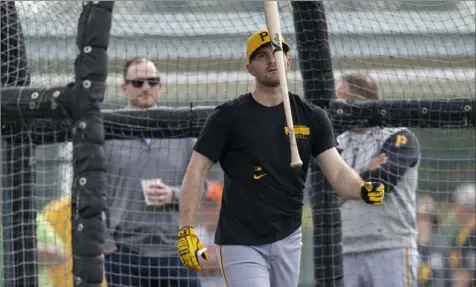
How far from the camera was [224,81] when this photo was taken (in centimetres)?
748

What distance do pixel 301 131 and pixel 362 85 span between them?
1893 mm

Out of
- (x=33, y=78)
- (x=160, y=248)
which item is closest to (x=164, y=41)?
(x=33, y=78)

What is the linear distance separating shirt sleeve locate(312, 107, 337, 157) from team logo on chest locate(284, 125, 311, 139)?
0.07m

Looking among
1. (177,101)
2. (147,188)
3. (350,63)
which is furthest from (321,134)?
(177,101)

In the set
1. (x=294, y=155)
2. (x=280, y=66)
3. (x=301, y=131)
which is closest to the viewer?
(x=294, y=155)

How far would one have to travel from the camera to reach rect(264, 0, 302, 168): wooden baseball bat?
5.06 m

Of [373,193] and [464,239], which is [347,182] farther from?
[464,239]

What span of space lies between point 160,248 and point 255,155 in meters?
1.85

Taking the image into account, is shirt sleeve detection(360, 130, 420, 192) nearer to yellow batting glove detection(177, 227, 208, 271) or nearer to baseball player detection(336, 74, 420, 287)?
baseball player detection(336, 74, 420, 287)

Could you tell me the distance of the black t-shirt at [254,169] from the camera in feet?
17.5

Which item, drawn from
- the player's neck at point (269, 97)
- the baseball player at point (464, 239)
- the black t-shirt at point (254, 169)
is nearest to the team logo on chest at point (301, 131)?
the black t-shirt at point (254, 169)

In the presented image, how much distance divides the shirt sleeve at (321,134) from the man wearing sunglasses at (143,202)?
1605mm

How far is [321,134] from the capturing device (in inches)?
217

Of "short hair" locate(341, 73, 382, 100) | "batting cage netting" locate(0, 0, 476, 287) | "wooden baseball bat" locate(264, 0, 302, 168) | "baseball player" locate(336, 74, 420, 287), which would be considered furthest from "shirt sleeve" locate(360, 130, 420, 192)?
"wooden baseball bat" locate(264, 0, 302, 168)
